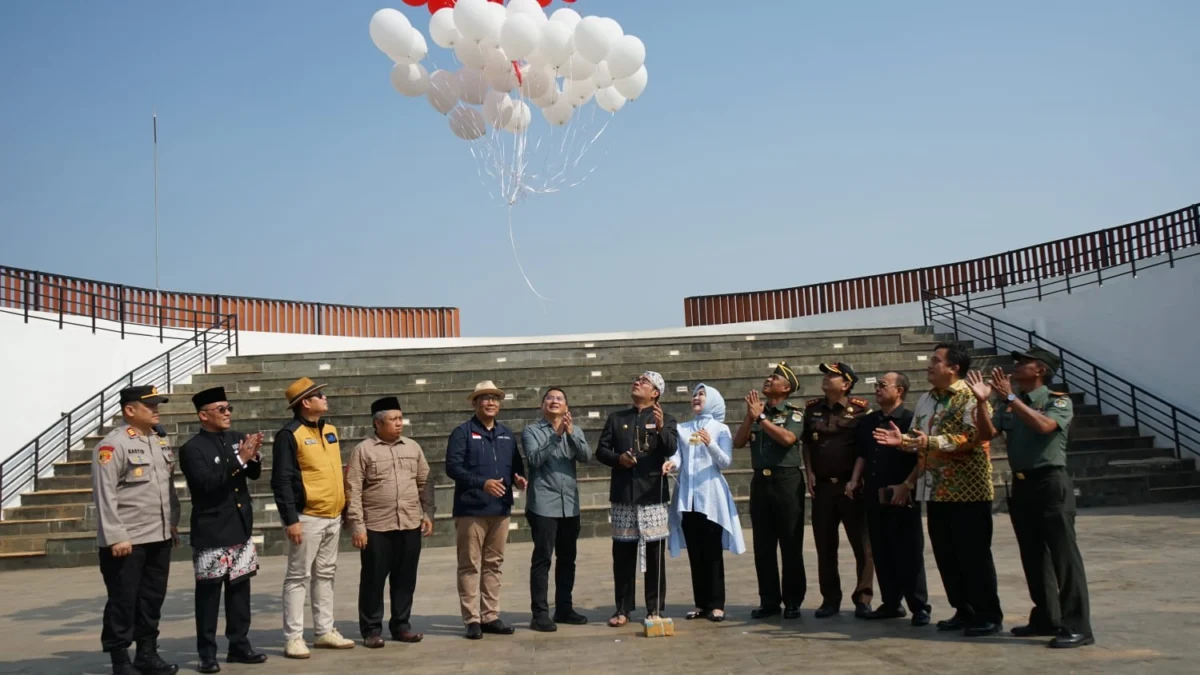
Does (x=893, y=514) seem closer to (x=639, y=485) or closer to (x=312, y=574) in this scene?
(x=639, y=485)

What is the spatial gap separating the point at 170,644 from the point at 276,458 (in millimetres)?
1542

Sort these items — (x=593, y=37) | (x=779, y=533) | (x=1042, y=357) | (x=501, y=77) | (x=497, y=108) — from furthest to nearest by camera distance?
1. (x=497, y=108)
2. (x=501, y=77)
3. (x=593, y=37)
4. (x=779, y=533)
5. (x=1042, y=357)

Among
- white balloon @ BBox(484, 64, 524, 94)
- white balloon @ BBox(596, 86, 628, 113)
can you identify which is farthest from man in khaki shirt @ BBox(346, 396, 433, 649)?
white balloon @ BBox(596, 86, 628, 113)

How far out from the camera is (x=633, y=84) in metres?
10.2

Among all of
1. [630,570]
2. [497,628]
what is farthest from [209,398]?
Result: [630,570]

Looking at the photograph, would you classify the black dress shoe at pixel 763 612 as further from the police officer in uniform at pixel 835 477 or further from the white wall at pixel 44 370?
the white wall at pixel 44 370

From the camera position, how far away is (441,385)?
48.3ft

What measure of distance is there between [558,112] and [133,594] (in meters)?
6.74

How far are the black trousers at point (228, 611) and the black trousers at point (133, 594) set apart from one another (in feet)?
0.68

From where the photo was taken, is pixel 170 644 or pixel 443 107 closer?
pixel 170 644

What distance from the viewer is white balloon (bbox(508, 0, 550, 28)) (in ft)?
29.5

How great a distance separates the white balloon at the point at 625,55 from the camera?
9.41 m

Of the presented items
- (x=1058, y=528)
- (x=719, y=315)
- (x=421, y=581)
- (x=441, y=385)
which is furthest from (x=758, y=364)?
(x=1058, y=528)

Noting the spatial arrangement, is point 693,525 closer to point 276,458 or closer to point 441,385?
point 276,458
